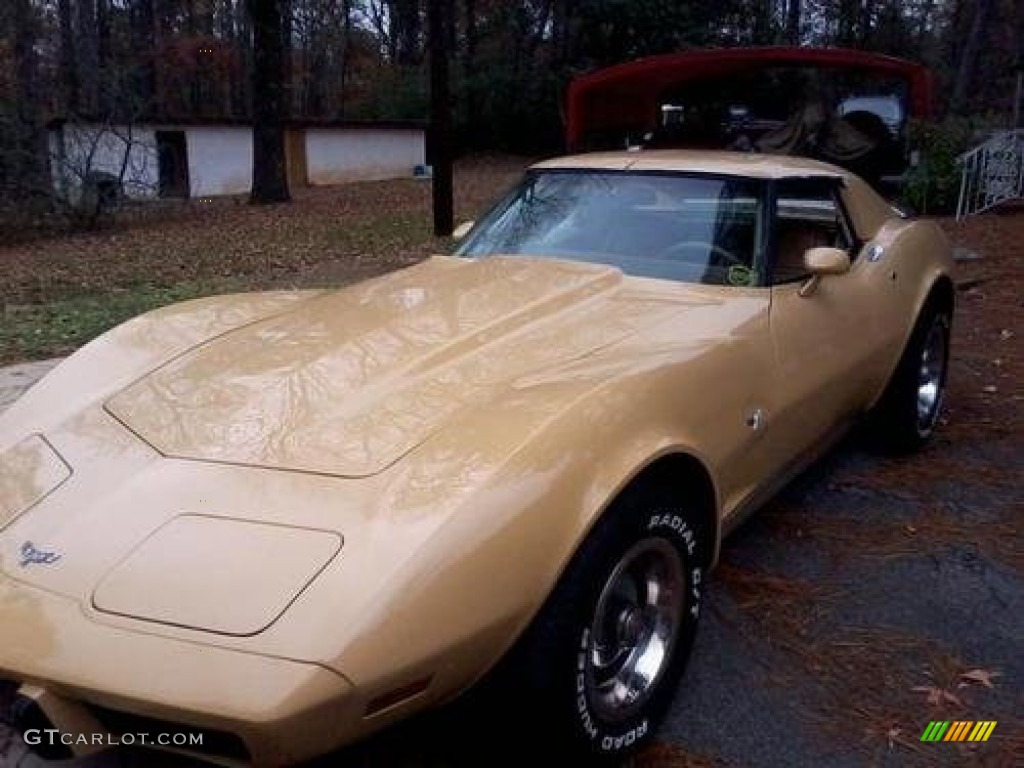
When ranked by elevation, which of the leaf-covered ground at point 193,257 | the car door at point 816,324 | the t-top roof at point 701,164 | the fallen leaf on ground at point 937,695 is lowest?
the leaf-covered ground at point 193,257

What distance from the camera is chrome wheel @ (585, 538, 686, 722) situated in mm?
2393

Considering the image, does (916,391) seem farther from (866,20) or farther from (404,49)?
(404,49)

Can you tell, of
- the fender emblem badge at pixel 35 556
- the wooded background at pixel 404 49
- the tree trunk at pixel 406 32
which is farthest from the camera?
the tree trunk at pixel 406 32

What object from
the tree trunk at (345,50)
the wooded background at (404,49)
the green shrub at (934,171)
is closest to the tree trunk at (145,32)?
the wooded background at (404,49)

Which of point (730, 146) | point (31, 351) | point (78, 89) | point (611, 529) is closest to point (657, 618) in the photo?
point (611, 529)

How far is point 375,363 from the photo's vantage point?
2791mm

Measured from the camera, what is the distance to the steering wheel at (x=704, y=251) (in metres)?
3.54

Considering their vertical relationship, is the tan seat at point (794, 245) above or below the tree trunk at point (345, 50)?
below

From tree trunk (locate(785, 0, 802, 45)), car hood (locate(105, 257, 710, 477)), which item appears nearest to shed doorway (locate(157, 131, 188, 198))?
tree trunk (locate(785, 0, 802, 45))

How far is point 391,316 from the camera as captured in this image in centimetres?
322

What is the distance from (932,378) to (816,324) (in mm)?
1626

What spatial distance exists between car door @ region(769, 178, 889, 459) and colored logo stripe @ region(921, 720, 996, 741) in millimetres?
941

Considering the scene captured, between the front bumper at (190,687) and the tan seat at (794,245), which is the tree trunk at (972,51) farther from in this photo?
the front bumper at (190,687)

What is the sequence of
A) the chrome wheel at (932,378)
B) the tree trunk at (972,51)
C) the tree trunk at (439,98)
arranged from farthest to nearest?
the tree trunk at (972,51), the tree trunk at (439,98), the chrome wheel at (932,378)
